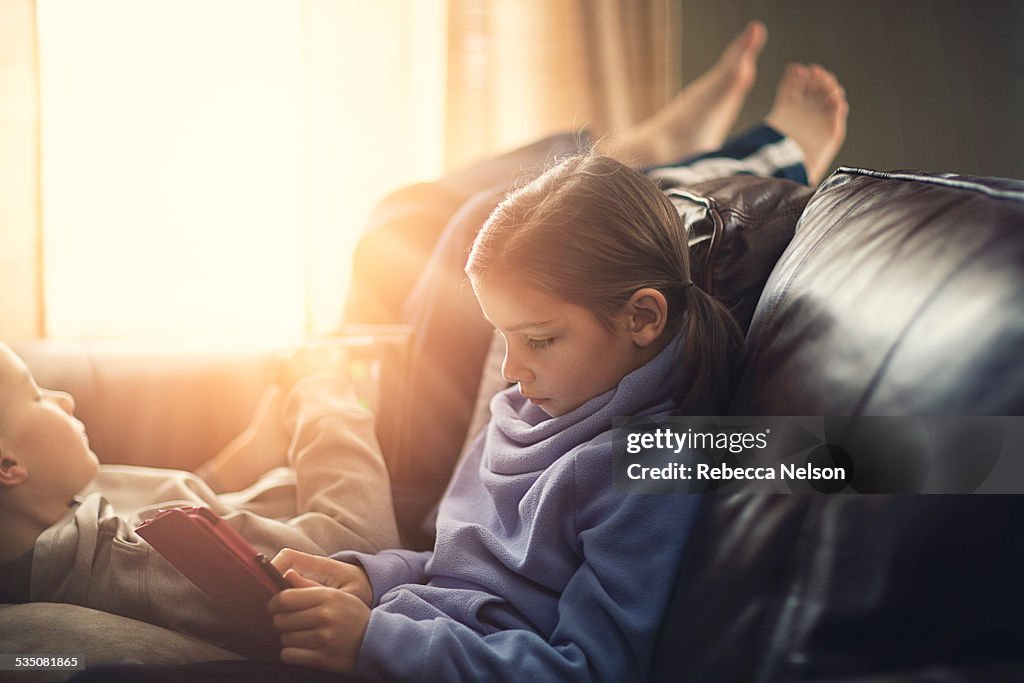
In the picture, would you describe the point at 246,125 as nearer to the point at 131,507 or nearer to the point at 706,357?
the point at 131,507

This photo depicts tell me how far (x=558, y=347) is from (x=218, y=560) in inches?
12.3

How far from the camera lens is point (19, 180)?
1574 mm

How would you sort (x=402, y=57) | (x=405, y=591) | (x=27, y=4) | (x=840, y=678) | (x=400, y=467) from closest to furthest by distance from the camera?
(x=840, y=678) < (x=405, y=591) < (x=400, y=467) < (x=27, y=4) < (x=402, y=57)

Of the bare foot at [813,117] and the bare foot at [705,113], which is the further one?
the bare foot at [705,113]

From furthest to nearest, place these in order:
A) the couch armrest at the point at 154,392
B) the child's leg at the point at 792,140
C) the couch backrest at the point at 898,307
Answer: the child's leg at the point at 792,140 < the couch armrest at the point at 154,392 < the couch backrest at the point at 898,307

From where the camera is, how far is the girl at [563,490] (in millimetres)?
594

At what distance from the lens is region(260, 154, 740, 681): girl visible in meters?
0.59

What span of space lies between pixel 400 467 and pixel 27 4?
1.22 metres

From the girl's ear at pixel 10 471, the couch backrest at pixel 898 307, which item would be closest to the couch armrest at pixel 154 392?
the girl's ear at pixel 10 471

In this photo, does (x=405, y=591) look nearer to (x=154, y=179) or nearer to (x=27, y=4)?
(x=154, y=179)

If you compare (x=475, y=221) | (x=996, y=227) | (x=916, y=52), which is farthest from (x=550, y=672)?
(x=916, y=52)

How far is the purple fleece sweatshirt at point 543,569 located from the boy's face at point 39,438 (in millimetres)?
286

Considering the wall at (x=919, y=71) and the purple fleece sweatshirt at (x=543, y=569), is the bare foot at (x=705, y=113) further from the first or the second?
the purple fleece sweatshirt at (x=543, y=569)

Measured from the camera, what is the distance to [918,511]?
46cm
